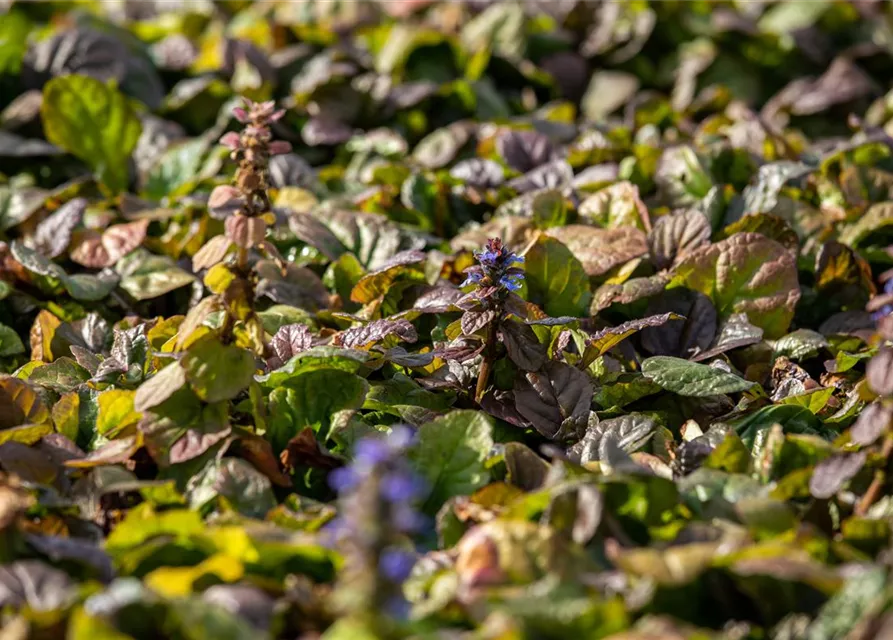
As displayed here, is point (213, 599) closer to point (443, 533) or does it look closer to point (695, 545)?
point (443, 533)

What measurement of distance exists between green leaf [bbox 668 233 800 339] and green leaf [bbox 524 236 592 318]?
0.82 feet

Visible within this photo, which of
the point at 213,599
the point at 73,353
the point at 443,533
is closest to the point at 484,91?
Answer: the point at 73,353

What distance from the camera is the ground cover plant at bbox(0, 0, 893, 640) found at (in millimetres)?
1675

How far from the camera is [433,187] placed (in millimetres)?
3453

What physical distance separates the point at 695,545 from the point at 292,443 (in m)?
0.85

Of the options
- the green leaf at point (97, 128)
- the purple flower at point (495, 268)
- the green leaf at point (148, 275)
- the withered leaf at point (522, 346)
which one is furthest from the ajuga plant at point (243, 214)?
the green leaf at point (97, 128)

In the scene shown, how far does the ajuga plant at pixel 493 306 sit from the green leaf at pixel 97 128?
194 centimetres

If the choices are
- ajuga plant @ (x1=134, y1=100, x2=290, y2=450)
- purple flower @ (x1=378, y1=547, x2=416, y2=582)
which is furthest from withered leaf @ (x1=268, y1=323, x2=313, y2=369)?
purple flower @ (x1=378, y1=547, x2=416, y2=582)

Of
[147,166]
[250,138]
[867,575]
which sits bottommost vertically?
[147,166]

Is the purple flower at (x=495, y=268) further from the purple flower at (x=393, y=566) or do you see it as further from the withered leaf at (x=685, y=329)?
the purple flower at (x=393, y=566)

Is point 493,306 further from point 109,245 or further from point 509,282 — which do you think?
point 109,245

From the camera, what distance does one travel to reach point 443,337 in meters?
2.62

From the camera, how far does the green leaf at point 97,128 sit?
12.3ft

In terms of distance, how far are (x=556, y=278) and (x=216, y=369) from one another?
Answer: 101 centimetres
